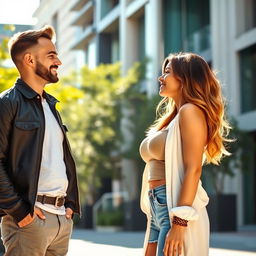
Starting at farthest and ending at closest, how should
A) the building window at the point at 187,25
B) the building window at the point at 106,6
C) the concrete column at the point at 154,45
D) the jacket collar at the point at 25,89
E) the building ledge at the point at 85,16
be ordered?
the building ledge at the point at 85,16 < the building window at the point at 106,6 < the concrete column at the point at 154,45 < the building window at the point at 187,25 < the jacket collar at the point at 25,89

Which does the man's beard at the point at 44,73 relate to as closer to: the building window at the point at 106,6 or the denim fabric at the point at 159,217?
the denim fabric at the point at 159,217

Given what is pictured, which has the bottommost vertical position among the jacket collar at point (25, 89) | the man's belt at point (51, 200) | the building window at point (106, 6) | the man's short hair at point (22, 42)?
the man's belt at point (51, 200)

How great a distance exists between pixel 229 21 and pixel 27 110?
26414 millimetres

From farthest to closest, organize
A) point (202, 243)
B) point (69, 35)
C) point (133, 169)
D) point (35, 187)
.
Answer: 1. point (69, 35)
2. point (133, 169)
3. point (202, 243)
4. point (35, 187)

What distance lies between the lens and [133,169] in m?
37.6

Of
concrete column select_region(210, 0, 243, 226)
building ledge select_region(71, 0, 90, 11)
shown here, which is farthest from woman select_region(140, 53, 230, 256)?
building ledge select_region(71, 0, 90, 11)

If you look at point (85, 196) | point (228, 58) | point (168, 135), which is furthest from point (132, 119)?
point (168, 135)

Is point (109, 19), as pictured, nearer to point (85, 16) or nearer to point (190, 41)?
point (85, 16)

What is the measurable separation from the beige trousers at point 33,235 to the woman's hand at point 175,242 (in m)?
0.59

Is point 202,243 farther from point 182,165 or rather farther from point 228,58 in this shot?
point 228,58

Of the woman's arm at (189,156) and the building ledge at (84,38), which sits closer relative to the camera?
the woman's arm at (189,156)

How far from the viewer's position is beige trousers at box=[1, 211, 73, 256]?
395 centimetres

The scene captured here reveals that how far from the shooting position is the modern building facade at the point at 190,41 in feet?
93.5

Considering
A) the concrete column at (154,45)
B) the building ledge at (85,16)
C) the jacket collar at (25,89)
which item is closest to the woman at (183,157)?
the jacket collar at (25,89)
